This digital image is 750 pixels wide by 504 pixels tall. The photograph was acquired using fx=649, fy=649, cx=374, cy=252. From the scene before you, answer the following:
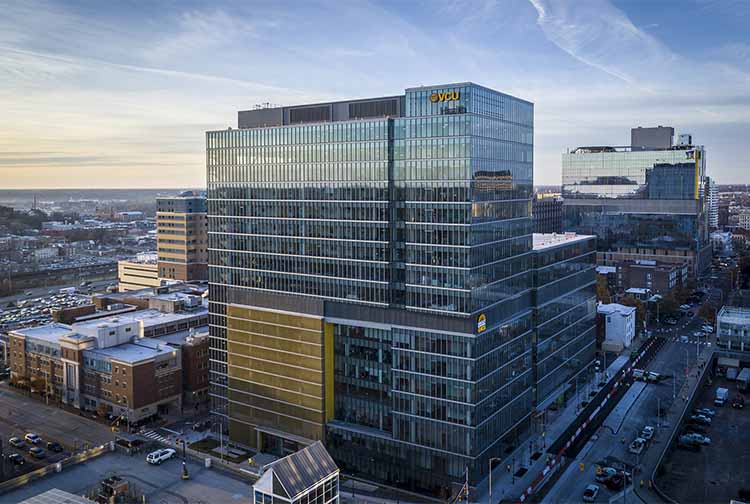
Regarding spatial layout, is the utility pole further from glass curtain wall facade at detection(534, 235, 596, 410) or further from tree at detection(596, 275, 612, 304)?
tree at detection(596, 275, 612, 304)

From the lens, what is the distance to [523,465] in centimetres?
7419

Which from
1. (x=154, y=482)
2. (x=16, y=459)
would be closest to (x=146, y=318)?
(x=16, y=459)

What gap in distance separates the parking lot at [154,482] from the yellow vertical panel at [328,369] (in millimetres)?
24600

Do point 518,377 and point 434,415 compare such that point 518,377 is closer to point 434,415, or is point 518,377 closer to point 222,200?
point 434,415

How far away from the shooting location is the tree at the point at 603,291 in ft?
492

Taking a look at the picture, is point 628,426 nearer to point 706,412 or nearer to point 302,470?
point 706,412

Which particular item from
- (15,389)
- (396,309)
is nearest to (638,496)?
(396,309)

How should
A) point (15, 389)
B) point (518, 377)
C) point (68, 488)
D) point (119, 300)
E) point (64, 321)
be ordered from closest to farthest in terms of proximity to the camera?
1. point (68, 488)
2. point (518, 377)
3. point (15, 389)
4. point (64, 321)
5. point (119, 300)

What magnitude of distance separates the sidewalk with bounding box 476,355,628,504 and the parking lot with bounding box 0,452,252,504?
29.4m

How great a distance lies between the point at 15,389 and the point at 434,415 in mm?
74631

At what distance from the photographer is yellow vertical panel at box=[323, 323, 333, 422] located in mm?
74312

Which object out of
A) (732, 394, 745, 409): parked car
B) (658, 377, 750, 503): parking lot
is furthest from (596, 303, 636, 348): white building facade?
(658, 377, 750, 503): parking lot

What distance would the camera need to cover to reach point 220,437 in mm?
83875

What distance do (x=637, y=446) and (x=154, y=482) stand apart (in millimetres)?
57131
